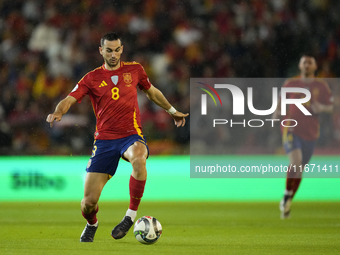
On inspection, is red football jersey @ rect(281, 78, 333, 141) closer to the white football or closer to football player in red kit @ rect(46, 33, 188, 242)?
football player in red kit @ rect(46, 33, 188, 242)

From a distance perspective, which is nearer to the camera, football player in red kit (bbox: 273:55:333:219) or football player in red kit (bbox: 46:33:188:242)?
football player in red kit (bbox: 46:33:188:242)

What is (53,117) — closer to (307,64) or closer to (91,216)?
(91,216)

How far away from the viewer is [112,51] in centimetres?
559

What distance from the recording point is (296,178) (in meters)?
8.21

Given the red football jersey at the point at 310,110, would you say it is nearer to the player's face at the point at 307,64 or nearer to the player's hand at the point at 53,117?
the player's face at the point at 307,64

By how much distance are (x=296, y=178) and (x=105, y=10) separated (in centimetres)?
673

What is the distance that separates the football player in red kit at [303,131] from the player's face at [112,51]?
3.46 m

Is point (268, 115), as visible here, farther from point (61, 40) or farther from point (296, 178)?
point (61, 40)

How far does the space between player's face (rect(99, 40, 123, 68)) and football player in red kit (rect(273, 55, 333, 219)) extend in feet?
11.4

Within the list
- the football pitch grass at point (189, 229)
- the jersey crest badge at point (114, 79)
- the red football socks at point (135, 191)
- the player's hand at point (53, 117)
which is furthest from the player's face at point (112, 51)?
the football pitch grass at point (189, 229)

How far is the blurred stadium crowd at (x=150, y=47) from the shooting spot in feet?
35.9

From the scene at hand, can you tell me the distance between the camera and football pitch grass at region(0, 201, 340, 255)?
5.08 meters

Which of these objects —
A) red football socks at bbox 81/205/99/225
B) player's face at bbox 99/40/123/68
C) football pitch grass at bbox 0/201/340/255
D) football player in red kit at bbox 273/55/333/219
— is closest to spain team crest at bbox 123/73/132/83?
player's face at bbox 99/40/123/68

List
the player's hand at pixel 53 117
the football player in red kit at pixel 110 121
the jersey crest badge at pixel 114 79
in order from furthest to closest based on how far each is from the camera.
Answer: the jersey crest badge at pixel 114 79 < the football player in red kit at pixel 110 121 < the player's hand at pixel 53 117
